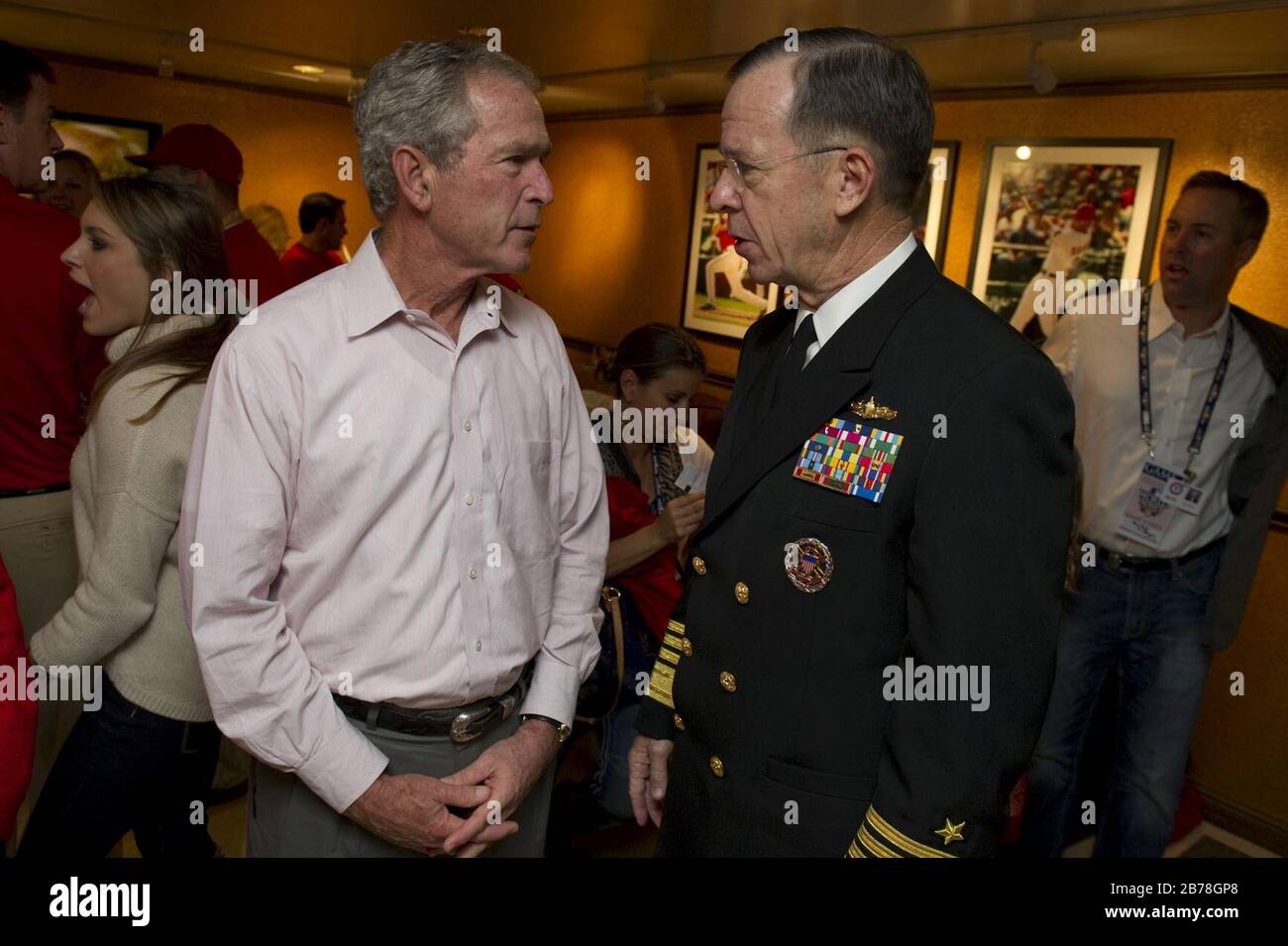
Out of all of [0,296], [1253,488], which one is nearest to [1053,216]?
[1253,488]

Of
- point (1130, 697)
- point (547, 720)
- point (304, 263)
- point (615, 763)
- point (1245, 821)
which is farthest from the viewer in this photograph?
point (304, 263)

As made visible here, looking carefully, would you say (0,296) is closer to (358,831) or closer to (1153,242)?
(358,831)

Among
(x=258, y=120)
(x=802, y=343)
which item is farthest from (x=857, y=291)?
A: (x=258, y=120)

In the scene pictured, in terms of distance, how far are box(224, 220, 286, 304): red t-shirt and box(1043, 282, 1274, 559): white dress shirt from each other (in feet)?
8.33

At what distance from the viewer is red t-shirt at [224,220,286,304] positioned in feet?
10.7

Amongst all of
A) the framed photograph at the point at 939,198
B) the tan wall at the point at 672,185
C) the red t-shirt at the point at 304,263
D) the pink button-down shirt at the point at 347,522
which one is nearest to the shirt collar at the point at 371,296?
the pink button-down shirt at the point at 347,522

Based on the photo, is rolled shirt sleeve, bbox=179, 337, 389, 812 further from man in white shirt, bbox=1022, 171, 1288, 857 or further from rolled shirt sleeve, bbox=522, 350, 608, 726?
man in white shirt, bbox=1022, 171, 1288, 857

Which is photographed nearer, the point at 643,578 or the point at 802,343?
the point at 802,343

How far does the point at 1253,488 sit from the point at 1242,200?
75 centimetres

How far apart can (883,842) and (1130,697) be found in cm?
192

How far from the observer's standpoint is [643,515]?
A: 2682mm

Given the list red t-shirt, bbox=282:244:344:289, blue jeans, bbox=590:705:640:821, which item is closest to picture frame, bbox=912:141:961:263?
blue jeans, bbox=590:705:640:821

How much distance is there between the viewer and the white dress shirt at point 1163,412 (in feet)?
8.68

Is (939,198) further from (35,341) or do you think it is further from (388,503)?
(388,503)
